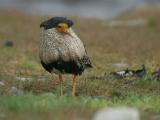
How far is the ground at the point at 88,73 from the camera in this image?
9.14 m

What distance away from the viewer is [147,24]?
2628 cm

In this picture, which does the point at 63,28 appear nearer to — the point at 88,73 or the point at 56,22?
the point at 56,22

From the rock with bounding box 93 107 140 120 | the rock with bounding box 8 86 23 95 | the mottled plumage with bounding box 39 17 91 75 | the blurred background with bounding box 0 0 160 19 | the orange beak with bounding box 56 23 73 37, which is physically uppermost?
the blurred background with bounding box 0 0 160 19

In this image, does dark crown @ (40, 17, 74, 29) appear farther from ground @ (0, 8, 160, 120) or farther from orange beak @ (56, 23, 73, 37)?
ground @ (0, 8, 160, 120)

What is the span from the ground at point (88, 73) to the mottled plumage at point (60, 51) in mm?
426

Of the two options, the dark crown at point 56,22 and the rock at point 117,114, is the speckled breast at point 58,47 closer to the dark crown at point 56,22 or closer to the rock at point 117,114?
the dark crown at point 56,22

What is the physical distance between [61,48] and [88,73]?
3888 mm

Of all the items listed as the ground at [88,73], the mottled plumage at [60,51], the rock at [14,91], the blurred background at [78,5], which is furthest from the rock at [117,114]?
the blurred background at [78,5]

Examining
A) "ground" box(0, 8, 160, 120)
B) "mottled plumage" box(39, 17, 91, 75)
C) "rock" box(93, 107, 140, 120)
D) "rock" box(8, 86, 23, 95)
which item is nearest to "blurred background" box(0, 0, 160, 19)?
"ground" box(0, 8, 160, 120)

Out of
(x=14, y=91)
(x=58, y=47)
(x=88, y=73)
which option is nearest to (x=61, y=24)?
(x=58, y=47)

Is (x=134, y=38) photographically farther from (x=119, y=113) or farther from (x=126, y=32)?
(x=119, y=113)

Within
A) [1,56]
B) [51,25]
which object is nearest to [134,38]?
[1,56]

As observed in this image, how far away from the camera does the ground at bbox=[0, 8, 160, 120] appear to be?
30.0 feet

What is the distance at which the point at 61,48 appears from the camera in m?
10.9
